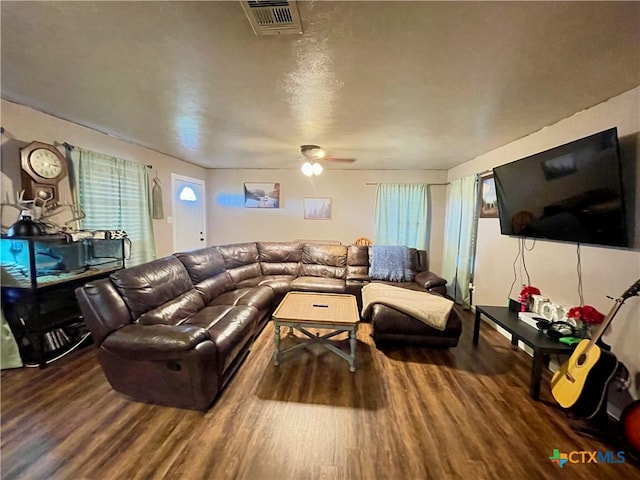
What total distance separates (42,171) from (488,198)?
16.8ft

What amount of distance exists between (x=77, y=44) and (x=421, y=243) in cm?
525

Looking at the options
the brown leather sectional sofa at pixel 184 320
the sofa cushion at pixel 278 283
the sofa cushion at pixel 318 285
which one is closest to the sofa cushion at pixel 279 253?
the sofa cushion at pixel 278 283

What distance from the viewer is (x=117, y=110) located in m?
2.47

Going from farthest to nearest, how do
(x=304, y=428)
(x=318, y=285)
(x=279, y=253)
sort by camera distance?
1. (x=279, y=253)
2. (x=318, y=285)
3. (x=304, y=428)

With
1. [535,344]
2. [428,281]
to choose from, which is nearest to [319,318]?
[535,344]

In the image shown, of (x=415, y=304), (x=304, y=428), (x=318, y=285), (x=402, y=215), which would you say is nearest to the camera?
(x=304, y=428)

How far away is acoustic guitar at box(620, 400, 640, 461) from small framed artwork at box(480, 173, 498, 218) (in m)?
2.37

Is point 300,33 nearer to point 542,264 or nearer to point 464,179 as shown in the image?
point 542,264

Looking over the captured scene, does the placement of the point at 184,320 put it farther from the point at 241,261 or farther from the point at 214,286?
the point at 241,261

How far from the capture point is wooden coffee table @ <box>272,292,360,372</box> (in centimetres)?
242

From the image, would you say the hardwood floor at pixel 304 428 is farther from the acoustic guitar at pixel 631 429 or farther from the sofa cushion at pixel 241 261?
the sofa cushion at pixel 241 261

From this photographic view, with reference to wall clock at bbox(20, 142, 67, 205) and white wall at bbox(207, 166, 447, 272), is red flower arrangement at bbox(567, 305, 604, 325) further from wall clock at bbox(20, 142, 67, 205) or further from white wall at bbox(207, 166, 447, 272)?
wall clock at bbox(20, 142, 67, 205)

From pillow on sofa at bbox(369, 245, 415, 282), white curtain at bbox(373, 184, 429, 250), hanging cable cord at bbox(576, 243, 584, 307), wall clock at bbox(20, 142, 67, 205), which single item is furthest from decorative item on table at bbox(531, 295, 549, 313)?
wall clock at bbox(20, 142, 67, 205)

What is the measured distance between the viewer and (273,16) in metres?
1.23
